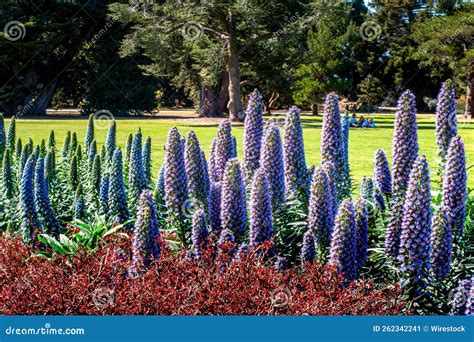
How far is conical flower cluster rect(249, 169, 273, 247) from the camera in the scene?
415 centimetres

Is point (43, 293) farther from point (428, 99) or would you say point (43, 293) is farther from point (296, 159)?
point (428, 99)

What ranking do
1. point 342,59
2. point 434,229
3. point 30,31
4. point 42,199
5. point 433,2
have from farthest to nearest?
point 342,59 → point 433,2 → point 30,31 → point 42,199 → point 434,229

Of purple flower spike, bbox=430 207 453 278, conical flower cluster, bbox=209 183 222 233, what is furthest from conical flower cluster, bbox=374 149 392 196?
conical flower cluster, bbox=209 183 222 233

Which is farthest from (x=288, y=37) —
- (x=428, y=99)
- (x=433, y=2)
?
(x=428, y=99)

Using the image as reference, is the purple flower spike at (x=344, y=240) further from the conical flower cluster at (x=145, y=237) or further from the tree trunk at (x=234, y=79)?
the tree trunk at (x=234, y=79)

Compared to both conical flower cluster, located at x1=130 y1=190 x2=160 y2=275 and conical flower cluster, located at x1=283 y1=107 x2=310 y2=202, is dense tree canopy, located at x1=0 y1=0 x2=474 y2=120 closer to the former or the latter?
conical flower cluster, located at x1=283 y1=107 x2=310 y2=202

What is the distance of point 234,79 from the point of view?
3725 centimetres

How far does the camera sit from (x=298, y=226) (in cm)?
469

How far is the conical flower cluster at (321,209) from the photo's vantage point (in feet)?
13.5

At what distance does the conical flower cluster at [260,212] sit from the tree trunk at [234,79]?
3271 centimetres

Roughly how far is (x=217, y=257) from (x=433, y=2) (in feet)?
151

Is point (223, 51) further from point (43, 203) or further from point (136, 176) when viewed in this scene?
point (43, 203)

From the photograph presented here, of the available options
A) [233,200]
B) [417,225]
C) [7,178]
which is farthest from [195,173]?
[7,178]

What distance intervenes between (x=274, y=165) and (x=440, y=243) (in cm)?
142
